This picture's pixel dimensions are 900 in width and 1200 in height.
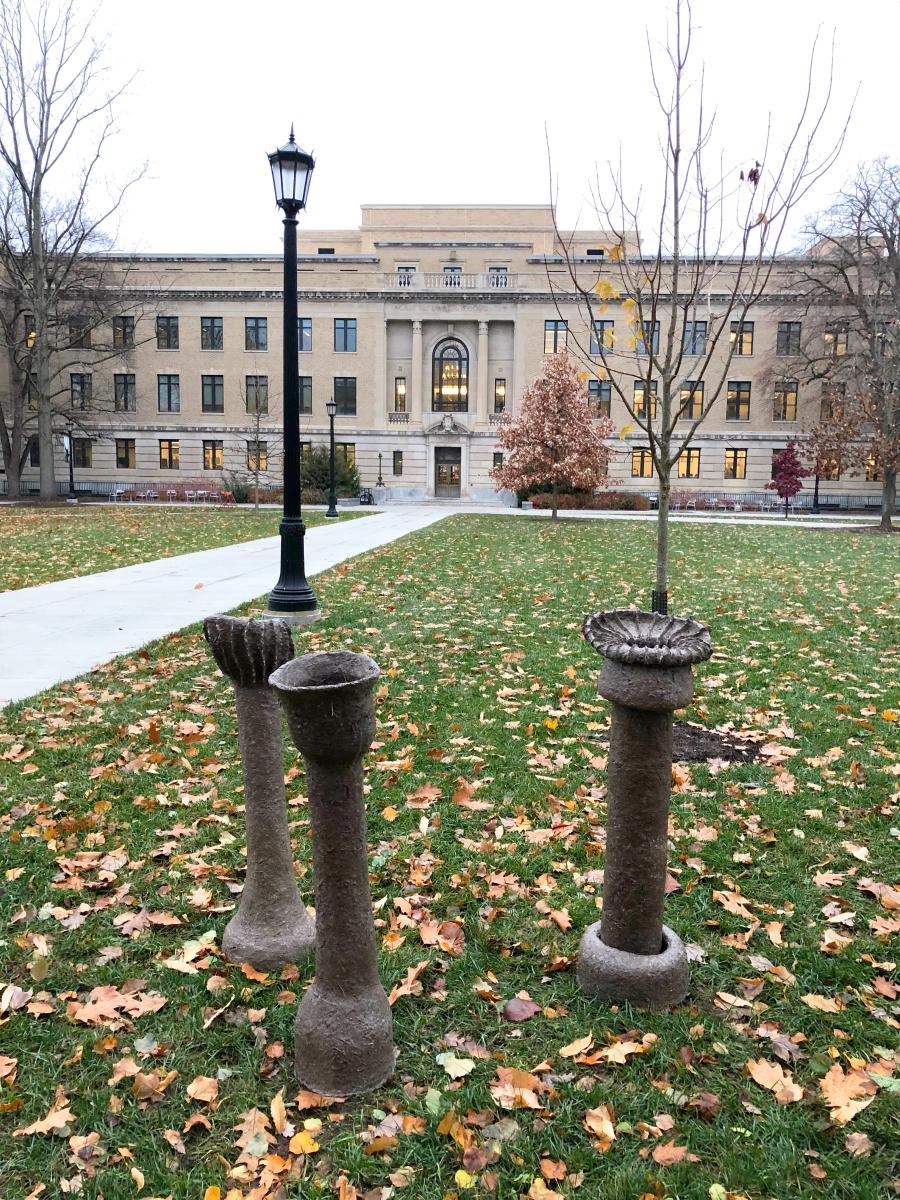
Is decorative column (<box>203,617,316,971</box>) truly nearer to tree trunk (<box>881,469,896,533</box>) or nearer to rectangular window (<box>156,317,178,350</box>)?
tree trunk (<box>881,469,896,533</box>)

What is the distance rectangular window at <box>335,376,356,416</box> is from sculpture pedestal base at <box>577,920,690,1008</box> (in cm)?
5102

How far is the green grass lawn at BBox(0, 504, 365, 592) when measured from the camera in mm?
14250

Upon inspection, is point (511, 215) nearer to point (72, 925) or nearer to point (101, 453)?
point (101, 453)

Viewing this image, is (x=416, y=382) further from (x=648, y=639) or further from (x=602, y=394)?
(x=648, y=639)

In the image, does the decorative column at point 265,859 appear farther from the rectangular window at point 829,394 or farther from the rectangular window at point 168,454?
the rectangular window at point 168,454

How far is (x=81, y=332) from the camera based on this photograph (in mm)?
45281

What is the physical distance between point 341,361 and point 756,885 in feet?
168

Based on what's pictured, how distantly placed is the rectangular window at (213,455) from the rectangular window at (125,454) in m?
4.84

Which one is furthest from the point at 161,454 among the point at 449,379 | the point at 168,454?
the point at 449,379

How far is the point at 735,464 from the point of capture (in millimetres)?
50469

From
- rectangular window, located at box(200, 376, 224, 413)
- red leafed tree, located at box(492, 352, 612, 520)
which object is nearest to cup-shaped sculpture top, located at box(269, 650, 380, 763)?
red leafed tree, located at box(492, 352, 612, 520)

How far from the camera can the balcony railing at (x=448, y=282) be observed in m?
50.5

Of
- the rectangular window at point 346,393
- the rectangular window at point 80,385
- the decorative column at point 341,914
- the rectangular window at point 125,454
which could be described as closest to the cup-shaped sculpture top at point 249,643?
the decorative column at point 341,914

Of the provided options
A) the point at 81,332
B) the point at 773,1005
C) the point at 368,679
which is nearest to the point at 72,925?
the point at 368,679
